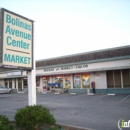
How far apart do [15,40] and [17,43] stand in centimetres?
15

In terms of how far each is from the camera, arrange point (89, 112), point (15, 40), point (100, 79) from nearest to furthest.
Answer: point (15, 40), point (89, 112), point (100, 79)

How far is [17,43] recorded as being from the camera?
645 centimetres

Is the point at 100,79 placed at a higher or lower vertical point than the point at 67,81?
higher

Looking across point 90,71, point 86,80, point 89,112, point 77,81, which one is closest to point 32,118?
point 89,112

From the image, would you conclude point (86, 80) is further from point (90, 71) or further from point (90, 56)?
point (90, 56)

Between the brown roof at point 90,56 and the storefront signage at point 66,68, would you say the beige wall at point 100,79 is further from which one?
the brown roof at point 90,56

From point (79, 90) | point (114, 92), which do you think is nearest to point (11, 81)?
point (79, 90)

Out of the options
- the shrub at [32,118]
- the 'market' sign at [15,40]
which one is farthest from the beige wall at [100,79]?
the shrub at [32,118]

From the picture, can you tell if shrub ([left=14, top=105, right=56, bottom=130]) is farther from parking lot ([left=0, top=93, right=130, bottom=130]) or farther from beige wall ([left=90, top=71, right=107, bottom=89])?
beige wall ([left=90, top=71, right=107, bottom=89])

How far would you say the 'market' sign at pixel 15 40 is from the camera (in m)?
5.92

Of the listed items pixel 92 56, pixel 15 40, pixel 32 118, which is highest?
pixel 92 56

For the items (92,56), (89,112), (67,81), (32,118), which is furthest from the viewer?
(67,81)

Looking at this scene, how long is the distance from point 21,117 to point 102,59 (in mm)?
16547

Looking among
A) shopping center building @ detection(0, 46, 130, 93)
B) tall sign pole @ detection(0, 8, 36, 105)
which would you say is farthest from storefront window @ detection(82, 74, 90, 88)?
tall sign pole @ detection(0, 8, 36, 105)
